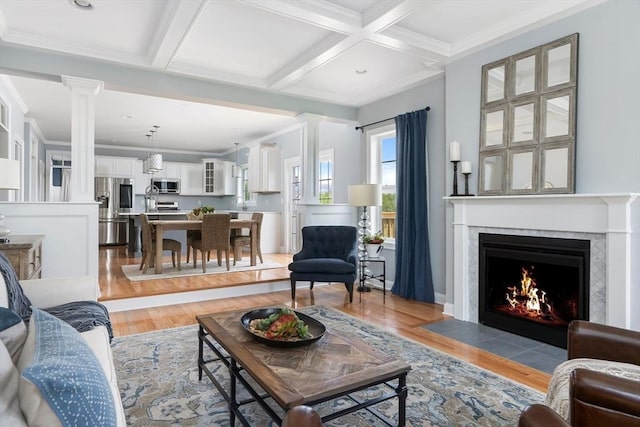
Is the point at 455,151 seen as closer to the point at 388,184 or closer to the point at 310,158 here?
the point at 388,184

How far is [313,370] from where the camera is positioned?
170cm

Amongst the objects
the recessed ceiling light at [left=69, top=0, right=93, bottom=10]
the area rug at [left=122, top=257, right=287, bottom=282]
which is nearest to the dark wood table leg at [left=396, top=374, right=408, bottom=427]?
the recessed ceiling light at [left=69, top=0, right=93, bottom=10]

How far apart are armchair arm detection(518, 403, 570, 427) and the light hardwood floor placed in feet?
4.72

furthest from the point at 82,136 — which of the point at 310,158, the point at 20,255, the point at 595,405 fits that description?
the point at 595,405

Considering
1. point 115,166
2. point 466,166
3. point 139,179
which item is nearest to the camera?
point 466,166

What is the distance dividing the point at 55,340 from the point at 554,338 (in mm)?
3386

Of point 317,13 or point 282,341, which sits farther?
point 317,13

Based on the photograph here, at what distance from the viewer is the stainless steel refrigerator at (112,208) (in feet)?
30.2

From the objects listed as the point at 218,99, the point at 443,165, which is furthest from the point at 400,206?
the point at 218,99

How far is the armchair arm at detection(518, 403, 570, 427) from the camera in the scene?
43.6 inches

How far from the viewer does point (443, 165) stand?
14.4 ft

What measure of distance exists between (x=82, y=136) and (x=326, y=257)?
3.02 metres

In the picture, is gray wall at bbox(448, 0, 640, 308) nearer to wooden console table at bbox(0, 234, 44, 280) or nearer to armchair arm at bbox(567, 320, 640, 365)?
armchair arm at bbox(567, 320, 640, 365)

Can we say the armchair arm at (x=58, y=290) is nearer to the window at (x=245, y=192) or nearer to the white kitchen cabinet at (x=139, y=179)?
the window at (x=245, y=192)
